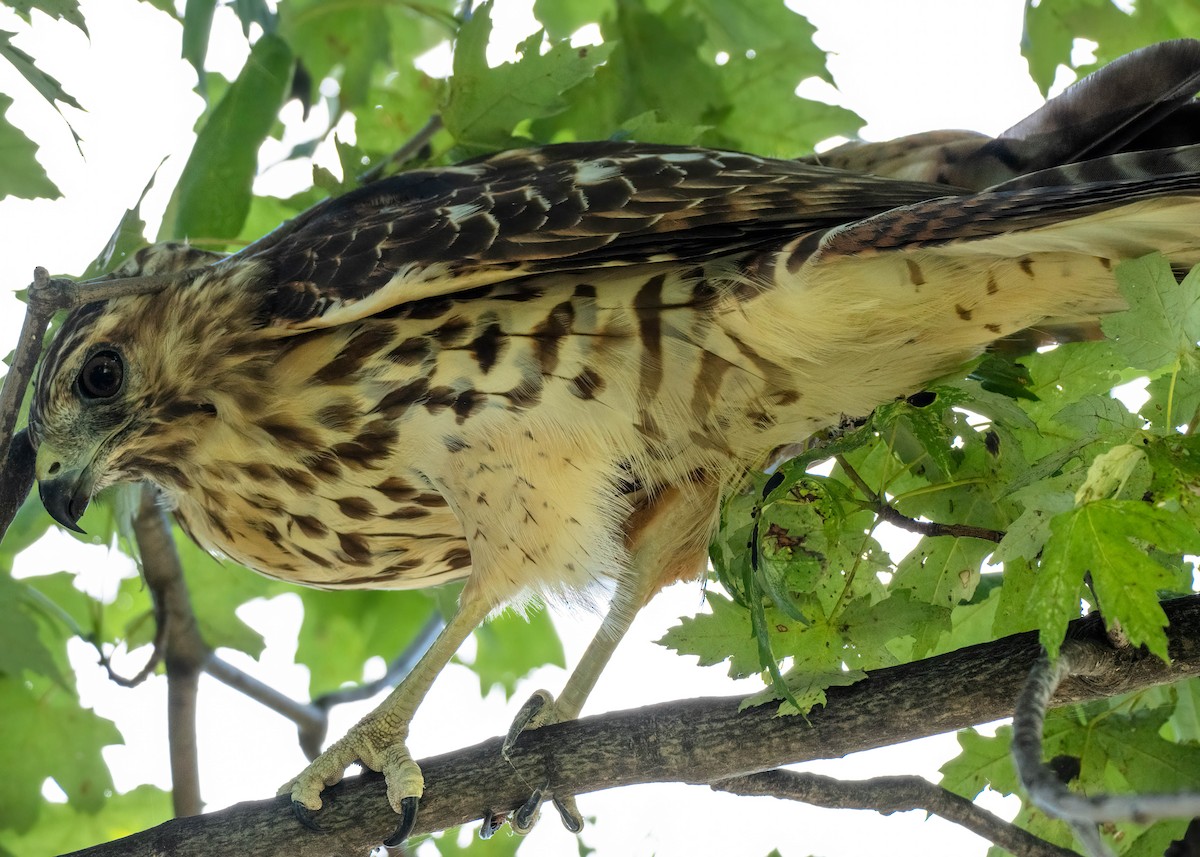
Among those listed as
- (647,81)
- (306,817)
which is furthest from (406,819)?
(647,81)

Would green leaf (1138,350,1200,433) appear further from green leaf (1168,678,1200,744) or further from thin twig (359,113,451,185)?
thin twig (359,113,451,185)

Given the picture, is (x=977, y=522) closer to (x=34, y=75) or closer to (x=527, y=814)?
(x=527, y=814)

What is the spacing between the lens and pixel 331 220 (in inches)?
115

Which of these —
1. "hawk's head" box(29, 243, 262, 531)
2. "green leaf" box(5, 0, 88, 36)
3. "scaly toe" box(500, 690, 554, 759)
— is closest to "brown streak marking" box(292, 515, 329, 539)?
"hawk's head" box(29, 243, 262, 531)

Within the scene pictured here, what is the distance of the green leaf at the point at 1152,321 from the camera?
184 cm

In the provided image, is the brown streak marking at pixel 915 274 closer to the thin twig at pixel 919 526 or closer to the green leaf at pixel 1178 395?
the thin twig at pixel 919 526

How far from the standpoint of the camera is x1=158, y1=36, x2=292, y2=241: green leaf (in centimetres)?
303

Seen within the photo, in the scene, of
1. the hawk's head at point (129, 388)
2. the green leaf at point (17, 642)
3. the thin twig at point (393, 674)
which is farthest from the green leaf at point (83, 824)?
the hawk's head at point (129, 388)

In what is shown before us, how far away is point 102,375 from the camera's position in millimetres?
2873

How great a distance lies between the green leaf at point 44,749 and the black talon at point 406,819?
151 cm

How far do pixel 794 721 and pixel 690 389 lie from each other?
0.74m

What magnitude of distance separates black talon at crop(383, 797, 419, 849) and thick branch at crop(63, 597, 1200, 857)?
0.02 metres

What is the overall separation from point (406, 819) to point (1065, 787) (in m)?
1.23

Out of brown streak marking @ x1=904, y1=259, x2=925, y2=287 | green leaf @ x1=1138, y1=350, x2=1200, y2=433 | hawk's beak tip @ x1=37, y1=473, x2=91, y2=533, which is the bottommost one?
green leaf @ x1=1138, y1=350, x2=1200, y2=433
